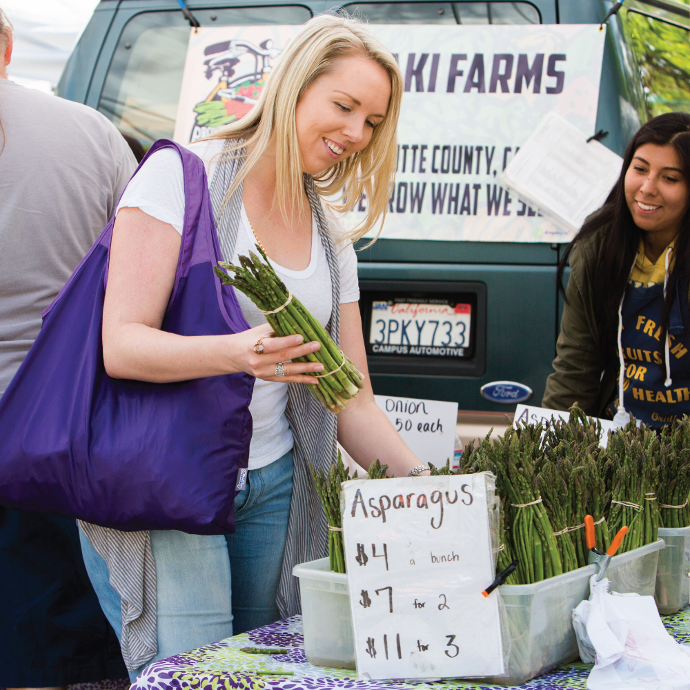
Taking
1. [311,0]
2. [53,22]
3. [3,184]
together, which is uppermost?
[53,22]

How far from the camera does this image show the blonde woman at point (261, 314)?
124cm

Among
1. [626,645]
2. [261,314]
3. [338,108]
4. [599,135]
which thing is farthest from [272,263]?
[599,135]

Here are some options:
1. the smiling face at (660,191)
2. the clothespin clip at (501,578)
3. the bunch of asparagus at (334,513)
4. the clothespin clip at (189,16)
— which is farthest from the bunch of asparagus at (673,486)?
the clothespin clip at (189,16)

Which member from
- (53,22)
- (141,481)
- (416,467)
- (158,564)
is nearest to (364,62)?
(416,467)

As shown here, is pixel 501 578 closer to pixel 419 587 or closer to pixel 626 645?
pixel 419 587

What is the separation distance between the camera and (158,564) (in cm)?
137

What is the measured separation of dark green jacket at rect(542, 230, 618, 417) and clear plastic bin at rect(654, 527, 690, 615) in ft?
3.44

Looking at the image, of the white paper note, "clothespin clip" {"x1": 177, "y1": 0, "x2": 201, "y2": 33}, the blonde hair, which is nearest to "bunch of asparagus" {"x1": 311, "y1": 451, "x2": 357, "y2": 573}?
the blonde hair

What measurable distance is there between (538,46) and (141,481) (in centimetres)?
240

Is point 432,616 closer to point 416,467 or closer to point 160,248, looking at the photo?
point 416,467

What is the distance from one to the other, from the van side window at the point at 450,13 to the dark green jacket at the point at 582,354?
1.04 meters

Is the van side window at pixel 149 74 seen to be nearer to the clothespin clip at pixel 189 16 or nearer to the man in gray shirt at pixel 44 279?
the clothespin clip at pixel 189 16

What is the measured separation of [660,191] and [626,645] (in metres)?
1.62

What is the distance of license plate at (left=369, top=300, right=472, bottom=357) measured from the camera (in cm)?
282
